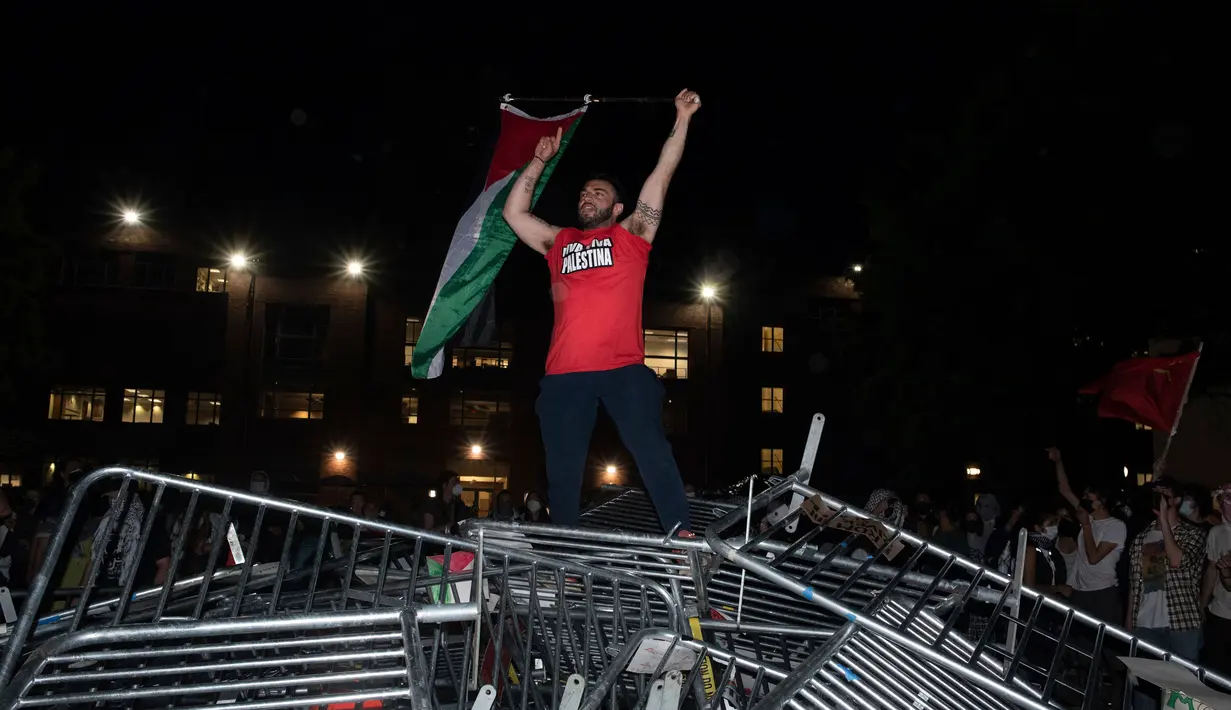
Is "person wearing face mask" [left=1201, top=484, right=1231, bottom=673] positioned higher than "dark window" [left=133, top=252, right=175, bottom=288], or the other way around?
"dark window" [left=133, top=252, right=175, bottom=288]

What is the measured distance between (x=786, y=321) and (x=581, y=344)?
143 ft

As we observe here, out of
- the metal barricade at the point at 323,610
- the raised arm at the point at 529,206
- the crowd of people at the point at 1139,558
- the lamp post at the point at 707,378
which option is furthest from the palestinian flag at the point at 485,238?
the lamp post at the point at 707,378

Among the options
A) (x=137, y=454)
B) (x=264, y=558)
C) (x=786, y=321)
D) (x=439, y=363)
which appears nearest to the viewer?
(x=439, y=363)

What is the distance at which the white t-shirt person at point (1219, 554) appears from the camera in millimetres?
8133

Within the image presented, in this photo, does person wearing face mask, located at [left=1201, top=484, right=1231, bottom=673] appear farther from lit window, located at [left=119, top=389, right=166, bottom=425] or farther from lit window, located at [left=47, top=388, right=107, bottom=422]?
lit window, located at [left=47, top=388, right=107, bottom=422]

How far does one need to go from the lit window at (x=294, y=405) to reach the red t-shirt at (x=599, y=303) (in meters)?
40.2

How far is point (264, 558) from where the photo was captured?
10.5 metres

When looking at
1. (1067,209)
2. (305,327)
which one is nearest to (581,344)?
(1067,209)

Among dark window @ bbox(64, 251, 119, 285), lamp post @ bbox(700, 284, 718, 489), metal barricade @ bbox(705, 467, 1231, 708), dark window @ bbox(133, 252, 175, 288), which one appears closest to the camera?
metal barricade @ bbox(705, 467, 1231, 708)

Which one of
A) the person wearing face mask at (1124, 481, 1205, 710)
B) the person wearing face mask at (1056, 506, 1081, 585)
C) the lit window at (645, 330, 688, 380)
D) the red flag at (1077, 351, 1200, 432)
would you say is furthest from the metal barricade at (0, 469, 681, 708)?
the lit window at (645, 330, 688, 380)

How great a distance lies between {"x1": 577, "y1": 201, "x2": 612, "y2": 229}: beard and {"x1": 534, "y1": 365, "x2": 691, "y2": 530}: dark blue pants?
33.2 inches

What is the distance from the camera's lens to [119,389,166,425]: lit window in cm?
4134

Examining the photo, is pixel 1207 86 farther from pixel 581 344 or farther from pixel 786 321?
pixel 786 321

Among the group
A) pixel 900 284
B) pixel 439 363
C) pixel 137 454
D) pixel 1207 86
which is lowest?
pixel 137 454
